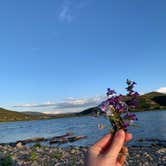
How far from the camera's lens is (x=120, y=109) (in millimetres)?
2785

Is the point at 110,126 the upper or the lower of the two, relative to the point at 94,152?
upper

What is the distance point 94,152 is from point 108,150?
0.27ft

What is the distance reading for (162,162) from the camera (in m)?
29.4

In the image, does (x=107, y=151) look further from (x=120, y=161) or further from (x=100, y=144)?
(x=120, y=161)

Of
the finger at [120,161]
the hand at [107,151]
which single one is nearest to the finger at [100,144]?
the hand at [107,151]

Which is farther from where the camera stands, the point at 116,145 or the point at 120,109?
the point at 120,109

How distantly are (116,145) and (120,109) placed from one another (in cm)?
51

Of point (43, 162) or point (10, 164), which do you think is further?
point (43, 162)

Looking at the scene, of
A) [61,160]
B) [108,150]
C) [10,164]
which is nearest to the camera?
[108,150]

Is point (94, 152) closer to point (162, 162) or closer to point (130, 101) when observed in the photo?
point (130, 101)

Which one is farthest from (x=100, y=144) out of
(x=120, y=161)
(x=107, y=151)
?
(x=120, y=161)

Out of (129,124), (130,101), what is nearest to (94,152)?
(129,124)

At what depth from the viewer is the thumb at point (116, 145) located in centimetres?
228

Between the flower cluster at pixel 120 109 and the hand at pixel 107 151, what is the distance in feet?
0.80
